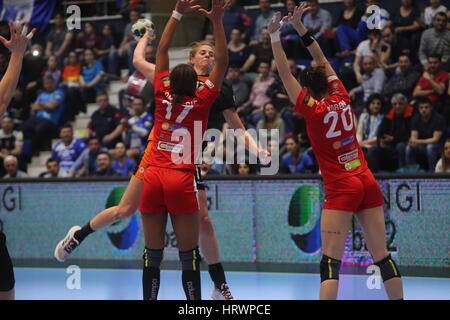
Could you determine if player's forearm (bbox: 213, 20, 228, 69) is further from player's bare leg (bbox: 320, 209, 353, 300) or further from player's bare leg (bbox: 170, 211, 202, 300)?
player's bare leg (bbox: 320, 209, 353, 300)

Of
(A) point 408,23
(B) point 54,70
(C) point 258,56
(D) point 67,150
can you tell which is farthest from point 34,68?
(A) point 408,23

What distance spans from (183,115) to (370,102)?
6.05m

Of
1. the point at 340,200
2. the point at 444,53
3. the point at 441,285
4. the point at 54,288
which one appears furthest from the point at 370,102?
the point at 340,200

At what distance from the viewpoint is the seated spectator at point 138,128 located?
1376 cm

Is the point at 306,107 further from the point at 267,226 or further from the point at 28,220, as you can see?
the point at 28,220

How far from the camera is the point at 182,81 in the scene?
6391 mm

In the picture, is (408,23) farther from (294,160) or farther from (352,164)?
(352,164)

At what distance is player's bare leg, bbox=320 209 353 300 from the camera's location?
21.1 feet

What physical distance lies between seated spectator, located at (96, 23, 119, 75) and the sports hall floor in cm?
553

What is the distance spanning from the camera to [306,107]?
6.47 metres

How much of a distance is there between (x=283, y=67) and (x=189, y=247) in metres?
1.58

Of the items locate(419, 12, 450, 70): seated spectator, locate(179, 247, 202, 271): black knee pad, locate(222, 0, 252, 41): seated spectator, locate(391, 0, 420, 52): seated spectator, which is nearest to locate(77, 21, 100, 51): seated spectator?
locate(222, 0, 252, 41): seated spectator

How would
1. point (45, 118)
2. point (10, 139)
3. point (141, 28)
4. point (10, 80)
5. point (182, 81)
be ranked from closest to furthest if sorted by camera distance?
point (10, 80) → point (182, 81) → point (141, 28) → point (10, 139) → point (45, 118)

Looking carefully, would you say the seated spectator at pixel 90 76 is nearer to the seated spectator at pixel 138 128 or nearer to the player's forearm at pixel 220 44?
the seated spectator at pixel 138 128
